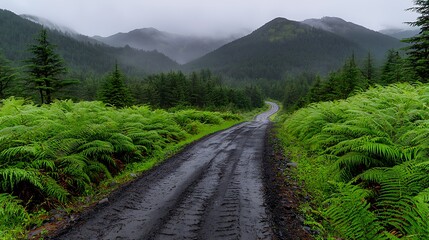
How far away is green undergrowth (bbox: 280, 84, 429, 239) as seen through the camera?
112 inches

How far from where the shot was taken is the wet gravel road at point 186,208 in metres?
4.34

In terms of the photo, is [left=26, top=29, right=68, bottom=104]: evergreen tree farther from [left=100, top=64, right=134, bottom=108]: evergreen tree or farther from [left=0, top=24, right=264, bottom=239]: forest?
[left=0, top=24, right=264, bottom=239]: forest

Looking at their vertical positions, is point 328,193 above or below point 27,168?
below

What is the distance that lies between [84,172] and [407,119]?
8104mm

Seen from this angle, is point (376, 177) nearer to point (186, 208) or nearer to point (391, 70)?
point (186, 208)

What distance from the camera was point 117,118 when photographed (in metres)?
10.4

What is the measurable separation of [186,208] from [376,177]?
3684 millimetres

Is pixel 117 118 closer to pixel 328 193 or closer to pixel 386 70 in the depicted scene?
pixel 328 193

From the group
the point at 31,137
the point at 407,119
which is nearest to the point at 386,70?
the point at 407,119

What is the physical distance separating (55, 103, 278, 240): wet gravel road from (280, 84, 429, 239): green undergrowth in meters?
1.23

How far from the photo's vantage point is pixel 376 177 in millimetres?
4500

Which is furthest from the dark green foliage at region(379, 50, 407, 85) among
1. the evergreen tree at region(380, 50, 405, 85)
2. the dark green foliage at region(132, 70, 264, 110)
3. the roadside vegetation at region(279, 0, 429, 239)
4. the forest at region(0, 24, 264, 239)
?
the dark green foliage at region(132, 70, 264, 110)

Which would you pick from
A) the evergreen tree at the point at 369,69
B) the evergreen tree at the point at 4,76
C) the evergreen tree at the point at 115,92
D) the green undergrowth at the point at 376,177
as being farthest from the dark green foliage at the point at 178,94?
the green undergrowth at the point at 376,177

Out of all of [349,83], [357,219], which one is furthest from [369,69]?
[357,219]
